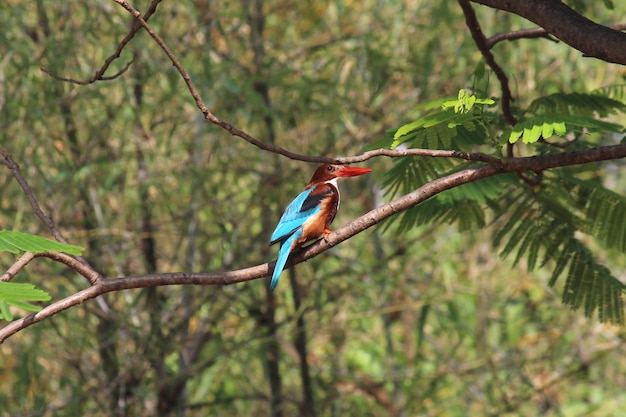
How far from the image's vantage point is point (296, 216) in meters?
3.22

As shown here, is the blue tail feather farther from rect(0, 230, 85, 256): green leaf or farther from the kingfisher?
rect(0, 230, 85, 256): green leaf

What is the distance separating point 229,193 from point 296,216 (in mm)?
2245

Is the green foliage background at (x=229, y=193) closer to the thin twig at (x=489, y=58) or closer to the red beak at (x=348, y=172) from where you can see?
the red beak at (x=348, y=172)

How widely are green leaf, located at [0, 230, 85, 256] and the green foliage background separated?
2.57m

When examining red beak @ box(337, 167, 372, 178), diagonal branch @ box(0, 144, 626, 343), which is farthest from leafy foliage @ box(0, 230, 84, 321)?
red beak @ box(337, 167, 372, 178)

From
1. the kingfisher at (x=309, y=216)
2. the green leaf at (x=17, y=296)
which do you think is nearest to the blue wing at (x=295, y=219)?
the kingfisher at (x=309, y=216)

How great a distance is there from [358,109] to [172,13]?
125 centimetres

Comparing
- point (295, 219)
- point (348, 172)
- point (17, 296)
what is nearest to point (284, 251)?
point (295, 219)

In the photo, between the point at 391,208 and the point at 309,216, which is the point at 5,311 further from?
the point at 309,216

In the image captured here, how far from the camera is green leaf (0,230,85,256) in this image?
1827 mm

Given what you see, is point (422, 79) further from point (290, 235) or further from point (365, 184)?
point (290, 235)

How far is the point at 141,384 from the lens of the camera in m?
5.15

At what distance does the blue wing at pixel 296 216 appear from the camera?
125 inches

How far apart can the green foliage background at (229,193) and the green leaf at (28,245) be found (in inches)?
101
